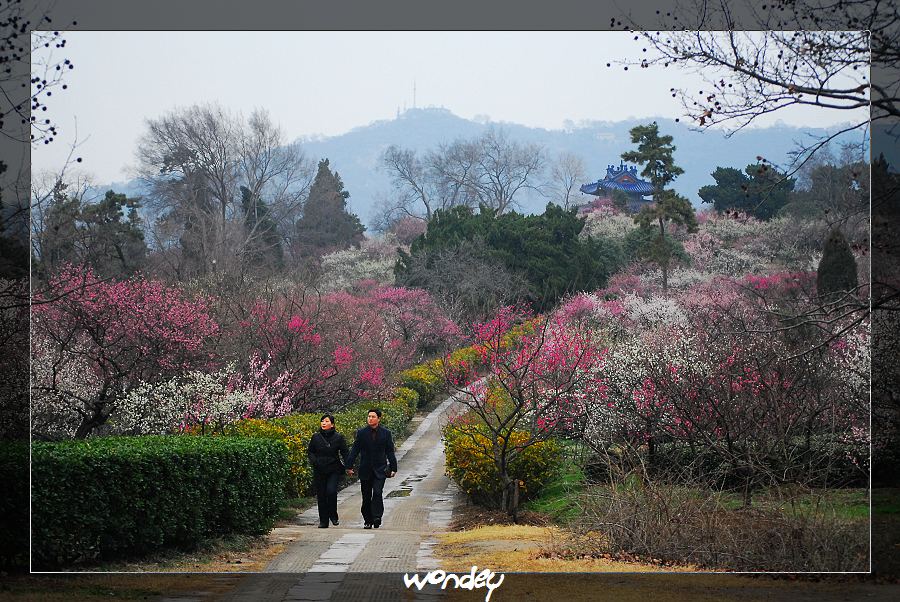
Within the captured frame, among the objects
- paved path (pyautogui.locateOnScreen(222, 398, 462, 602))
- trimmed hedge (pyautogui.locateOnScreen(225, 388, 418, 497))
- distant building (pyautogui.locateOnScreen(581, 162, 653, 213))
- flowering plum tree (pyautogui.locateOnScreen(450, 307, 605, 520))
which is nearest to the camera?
paved path (pyautogui.locateOnScreen(222, 398, 462, 602))

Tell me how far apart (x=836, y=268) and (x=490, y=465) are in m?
5.88

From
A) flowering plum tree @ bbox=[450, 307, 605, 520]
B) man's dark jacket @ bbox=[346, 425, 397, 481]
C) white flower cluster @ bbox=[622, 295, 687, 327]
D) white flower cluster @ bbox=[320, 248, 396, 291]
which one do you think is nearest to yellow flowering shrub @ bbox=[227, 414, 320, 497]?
flowering plum tree @ bbox=[450, 307, 605, 520]

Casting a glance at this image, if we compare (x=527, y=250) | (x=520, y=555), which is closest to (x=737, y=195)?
(x=527, y=250)

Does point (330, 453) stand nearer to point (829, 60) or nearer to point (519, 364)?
point (519, 364)

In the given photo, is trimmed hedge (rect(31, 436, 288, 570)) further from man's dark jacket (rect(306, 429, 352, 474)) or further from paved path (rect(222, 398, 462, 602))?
paved path (rect(222, 398, 462, 602))

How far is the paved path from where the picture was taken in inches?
313

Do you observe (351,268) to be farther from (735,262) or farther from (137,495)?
(137,495)

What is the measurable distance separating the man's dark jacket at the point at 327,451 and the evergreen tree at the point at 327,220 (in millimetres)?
8207

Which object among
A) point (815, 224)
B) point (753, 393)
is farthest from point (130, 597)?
point (815, 224)

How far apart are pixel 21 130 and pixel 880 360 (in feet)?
32.7

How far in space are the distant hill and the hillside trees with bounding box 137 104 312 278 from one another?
0.65 meters

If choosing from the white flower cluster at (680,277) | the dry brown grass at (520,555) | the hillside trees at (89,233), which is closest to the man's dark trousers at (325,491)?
the dry brown grass at (520,555)

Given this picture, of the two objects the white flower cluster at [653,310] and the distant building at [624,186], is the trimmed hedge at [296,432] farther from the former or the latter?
the distant building at [624,186]

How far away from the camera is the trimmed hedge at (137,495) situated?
308 inches
